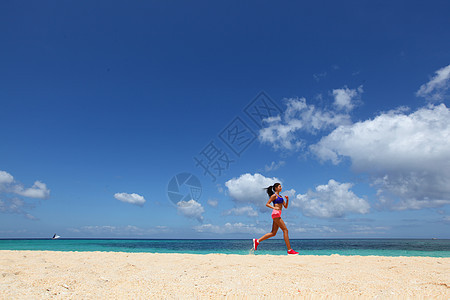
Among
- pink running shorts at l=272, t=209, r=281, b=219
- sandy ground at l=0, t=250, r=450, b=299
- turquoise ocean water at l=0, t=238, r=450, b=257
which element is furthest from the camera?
turquoise ocean water at l=0, t=238, r=450, b=257

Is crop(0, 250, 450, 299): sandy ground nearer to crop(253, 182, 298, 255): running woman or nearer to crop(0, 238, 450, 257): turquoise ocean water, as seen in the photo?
crop(253, 182, 298, 255): running woman

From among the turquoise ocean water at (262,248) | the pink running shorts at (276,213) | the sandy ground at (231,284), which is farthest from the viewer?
the turquoise ocean water at (262,248)

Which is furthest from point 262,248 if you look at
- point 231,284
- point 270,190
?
point 231,284

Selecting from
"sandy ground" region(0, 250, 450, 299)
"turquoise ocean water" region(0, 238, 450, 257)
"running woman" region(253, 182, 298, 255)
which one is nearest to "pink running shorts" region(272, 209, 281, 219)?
"running woman" region(253, 182, 298, 255)

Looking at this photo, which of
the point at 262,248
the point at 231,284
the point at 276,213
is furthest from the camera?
the point at 262,248

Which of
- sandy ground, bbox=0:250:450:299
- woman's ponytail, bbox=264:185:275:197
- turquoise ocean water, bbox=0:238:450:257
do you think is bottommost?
turquoise ocean water, bbox=0:238:450:257

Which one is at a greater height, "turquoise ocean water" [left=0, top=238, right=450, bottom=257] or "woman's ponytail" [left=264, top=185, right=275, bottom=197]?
"woman's ponytail" [left=264, top=185, right=275, bottom=197]

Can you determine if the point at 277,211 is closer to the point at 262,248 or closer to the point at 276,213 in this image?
the point at 276,213

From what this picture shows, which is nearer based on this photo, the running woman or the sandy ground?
the sandy ground

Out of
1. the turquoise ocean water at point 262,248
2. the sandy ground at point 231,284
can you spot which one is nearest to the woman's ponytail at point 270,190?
the turquoise ocean water at point 262,248

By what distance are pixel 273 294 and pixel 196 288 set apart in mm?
1190

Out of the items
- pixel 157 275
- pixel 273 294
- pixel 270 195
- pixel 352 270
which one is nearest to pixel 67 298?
pixel 157 275

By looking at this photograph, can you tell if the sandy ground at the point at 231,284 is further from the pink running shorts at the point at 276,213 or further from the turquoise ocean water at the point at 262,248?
the turquoise ocean water at the point at 262,248

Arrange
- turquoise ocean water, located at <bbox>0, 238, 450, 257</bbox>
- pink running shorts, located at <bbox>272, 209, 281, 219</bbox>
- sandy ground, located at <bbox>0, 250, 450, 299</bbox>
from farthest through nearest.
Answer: turquoise ocean water, located at <bbox>0, 238, 450, 257</bbox>, pink running shorts, located at <bbox>272, 209, 281, 219</bbox>, sandy ground, located at <bbox>0, 250, 450, 299</bbox>
